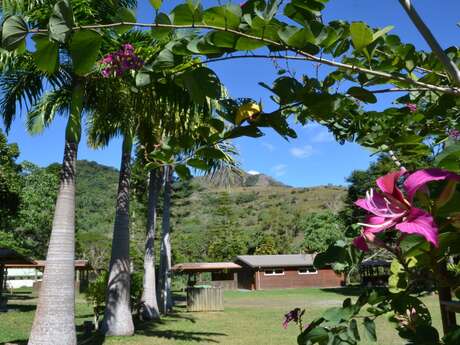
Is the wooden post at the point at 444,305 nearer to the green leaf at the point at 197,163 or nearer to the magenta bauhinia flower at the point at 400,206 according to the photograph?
the magenta bauhinia flower at the point at 400,206

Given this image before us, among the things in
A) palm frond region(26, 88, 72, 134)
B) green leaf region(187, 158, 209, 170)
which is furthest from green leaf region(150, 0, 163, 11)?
palm frond region(26, 88, 72, 134)

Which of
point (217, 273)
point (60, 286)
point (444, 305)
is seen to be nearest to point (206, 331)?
point (60, 286)

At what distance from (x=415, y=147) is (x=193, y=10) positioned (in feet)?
3.16

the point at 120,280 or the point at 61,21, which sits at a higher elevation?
the point at 61,21

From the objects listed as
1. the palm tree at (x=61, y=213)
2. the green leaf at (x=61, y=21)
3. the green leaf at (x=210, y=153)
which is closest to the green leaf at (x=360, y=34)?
the green leaf at (x=210, y=153)

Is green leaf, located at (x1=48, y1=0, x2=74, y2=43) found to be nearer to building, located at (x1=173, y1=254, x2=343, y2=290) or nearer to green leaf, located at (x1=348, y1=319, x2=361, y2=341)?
green leaf, located at (x1=348, y1=319, x2=361, y2=341)

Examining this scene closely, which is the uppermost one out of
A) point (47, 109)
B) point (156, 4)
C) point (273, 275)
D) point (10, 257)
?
point (47, 109)

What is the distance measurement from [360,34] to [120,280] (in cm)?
1020

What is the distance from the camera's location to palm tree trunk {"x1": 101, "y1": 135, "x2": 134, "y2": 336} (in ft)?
33.6

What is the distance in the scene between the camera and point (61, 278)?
24.5ft

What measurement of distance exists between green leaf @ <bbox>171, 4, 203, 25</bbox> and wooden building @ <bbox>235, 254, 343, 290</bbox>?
121ft

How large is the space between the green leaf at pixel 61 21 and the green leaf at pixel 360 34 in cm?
50

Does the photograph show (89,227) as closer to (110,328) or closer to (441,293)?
(110,328)

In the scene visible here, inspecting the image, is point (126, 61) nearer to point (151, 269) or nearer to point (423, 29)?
point (423, 29)
